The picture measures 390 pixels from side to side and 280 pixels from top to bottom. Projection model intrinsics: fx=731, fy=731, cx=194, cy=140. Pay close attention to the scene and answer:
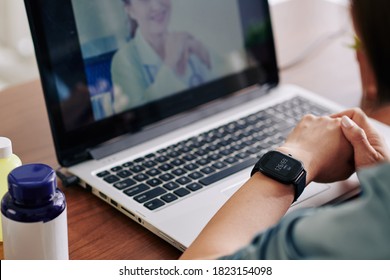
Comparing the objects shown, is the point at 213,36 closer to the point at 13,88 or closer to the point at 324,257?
the point at 13,88

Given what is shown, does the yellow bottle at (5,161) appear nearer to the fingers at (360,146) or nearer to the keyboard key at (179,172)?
the keyboard key at (179,172)

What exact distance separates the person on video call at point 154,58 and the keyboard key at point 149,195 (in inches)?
7.8

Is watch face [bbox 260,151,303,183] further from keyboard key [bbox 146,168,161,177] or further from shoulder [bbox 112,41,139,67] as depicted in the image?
shoulder [bbox 112,41,139,67]

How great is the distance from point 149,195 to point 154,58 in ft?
0.91

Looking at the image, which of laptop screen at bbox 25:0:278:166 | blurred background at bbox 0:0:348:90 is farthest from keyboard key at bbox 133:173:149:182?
blurred background at bbox 0:0:348:90

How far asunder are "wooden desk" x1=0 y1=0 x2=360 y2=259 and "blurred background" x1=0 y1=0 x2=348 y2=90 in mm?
691

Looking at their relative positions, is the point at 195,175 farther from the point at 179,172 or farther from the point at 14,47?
the point at 14,47

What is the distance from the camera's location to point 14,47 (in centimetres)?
247

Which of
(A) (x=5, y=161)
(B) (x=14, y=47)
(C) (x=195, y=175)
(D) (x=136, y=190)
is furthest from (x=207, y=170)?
(B) (x=14, y=47)

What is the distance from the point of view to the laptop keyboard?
114 centimetres

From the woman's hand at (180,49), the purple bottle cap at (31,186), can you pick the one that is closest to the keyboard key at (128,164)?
the woman's hand at (180,49)
